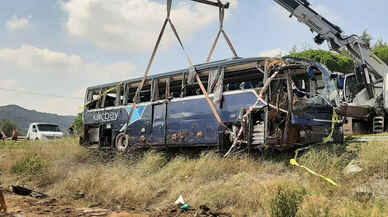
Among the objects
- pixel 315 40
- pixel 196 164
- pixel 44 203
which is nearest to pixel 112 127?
pixel 196 164

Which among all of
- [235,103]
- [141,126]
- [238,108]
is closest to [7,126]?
[141,126]

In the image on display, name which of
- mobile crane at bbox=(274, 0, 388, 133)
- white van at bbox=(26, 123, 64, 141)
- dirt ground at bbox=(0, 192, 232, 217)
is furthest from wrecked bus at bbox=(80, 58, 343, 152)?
white van at bbox=(26, 123, 64, 141)

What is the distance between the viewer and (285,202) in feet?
17.1

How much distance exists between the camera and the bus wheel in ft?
43.5

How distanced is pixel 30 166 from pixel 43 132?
1519 cm

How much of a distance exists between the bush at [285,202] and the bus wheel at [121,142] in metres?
8.64

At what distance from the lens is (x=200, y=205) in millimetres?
6941

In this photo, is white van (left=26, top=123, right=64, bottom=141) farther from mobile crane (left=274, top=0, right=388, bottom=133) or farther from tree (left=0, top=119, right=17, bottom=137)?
tree (left=0, top=119, right=17, bottom=137)

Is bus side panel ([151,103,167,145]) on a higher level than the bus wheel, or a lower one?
higher

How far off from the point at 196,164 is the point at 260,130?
184 centimetres

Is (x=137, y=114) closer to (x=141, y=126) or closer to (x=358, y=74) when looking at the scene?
(x=141, y=126)

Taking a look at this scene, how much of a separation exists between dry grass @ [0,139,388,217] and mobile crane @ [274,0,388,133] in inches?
225

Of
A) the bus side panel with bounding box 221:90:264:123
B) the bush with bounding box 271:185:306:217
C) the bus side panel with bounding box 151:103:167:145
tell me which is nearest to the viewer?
the bush with bounding box 271:185:306:217

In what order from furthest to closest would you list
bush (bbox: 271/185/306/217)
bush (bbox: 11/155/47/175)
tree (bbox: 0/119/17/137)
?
tree (bbox: 0/119/17/137) < bush (bbox: 11/155/47/175) < bush (bbox: 271/185/306/217)
